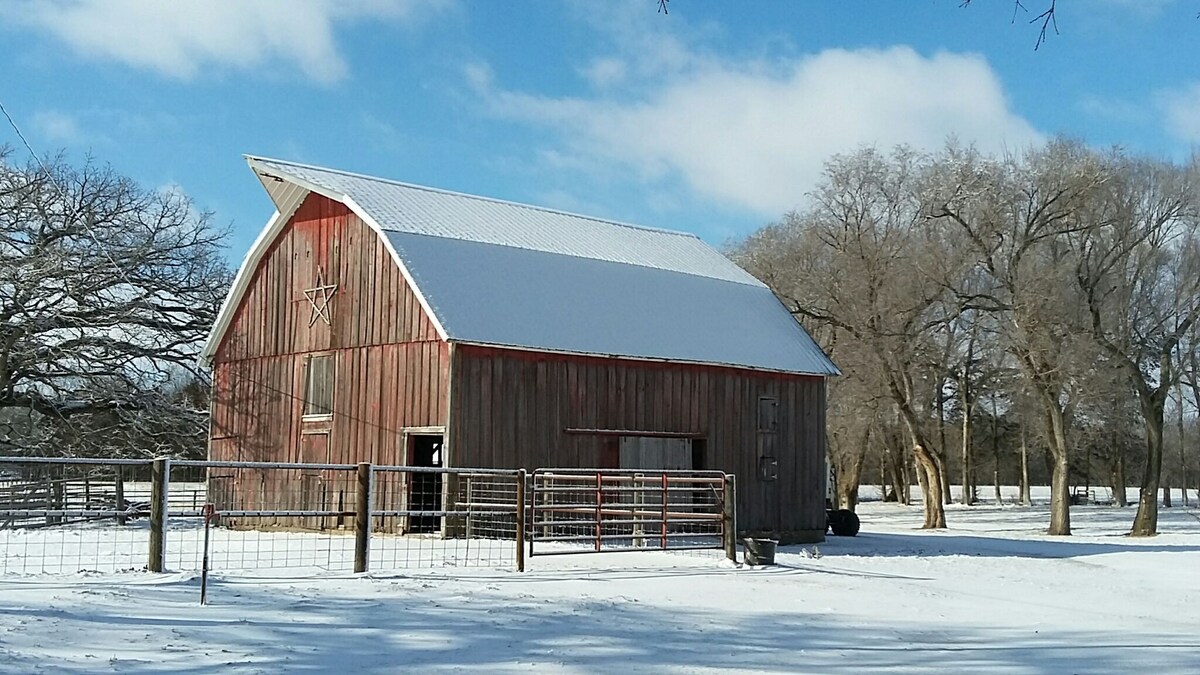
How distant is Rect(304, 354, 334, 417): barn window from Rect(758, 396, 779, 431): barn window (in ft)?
28.0

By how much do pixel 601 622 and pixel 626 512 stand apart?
6473 millimetres

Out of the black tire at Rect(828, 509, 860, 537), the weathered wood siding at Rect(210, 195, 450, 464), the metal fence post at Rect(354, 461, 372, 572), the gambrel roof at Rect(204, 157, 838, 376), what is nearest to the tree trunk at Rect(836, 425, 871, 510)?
the black tire at Rect(828, 509, 860, 537)

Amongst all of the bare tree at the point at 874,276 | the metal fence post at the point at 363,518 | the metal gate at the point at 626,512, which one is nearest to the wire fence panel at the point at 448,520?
the metal gate at the point at 626,512

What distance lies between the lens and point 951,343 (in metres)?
39.9

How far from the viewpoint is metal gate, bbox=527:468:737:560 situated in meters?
17.3

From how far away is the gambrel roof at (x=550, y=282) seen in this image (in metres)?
21.3

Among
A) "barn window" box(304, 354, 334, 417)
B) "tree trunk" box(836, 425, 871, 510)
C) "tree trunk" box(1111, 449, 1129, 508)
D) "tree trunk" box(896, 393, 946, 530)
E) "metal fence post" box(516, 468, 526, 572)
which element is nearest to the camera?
"metal fence post" box(516, 468, 526, 572)

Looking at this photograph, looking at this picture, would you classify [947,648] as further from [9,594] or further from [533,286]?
[533,286]

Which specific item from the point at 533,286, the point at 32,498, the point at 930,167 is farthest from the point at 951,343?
the point at 32,498

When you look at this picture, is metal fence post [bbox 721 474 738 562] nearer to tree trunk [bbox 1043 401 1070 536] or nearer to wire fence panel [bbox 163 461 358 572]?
wire fence panel [bbox 163 461 358 572]

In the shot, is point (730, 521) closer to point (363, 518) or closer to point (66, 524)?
point (363, 518)

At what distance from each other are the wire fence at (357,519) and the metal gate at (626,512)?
1.5 inches

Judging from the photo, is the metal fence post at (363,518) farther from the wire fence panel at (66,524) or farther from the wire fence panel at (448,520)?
the wire fence panel at (448,520)

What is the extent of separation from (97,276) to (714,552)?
16899 mm
